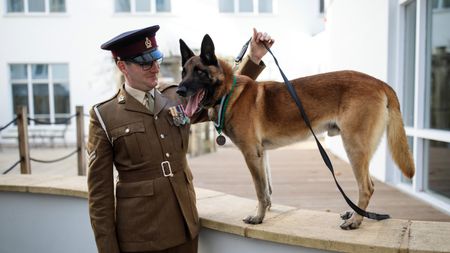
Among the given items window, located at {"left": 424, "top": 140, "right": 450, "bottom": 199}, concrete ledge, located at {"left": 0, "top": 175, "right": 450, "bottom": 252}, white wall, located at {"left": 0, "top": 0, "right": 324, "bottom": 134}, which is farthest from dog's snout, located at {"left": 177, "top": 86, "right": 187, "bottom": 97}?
white wall, located at {"left": 0, "top": 0, "right": 324, "bottom": 134}

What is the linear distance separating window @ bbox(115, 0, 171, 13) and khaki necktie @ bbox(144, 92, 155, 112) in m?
12.7

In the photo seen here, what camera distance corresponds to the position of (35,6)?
46.3 feet

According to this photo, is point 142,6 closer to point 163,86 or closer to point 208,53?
point 163,86

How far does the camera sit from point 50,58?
45.2 ft

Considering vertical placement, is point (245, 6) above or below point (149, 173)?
above

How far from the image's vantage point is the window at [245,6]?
1409 centimetres

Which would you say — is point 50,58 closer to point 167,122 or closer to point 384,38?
point 384,38

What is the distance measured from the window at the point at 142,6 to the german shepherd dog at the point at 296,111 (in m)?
12.5

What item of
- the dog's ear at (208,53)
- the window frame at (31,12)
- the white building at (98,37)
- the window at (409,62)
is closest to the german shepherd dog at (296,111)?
the dog's ear at (208,53)

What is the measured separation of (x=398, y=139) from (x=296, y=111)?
597 mm

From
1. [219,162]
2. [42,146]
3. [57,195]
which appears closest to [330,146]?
[219,162]

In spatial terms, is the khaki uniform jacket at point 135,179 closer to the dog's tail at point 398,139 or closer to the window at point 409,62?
the dog's tail at point 398,139

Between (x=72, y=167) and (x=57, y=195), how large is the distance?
5.21 meters

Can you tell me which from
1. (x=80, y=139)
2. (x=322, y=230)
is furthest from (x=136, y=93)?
(x=80, y=139)
